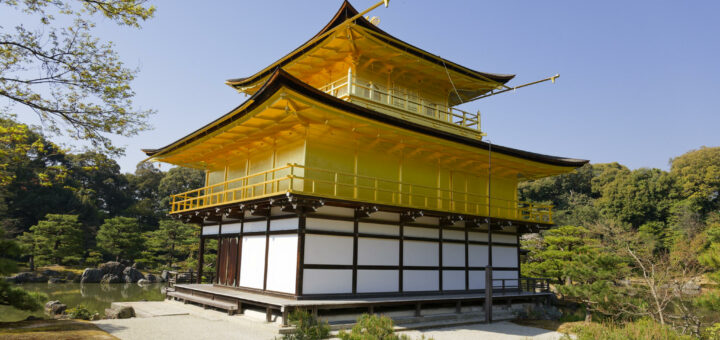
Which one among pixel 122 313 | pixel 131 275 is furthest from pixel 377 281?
pixel 131 275

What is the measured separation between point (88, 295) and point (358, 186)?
23.0 metres

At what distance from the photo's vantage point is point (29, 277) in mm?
32875

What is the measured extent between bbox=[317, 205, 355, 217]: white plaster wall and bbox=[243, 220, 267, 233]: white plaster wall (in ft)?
8.70

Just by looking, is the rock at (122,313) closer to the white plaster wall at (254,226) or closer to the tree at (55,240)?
the white plaster wall at (254,226)

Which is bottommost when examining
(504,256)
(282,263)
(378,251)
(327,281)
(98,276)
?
(98,276)

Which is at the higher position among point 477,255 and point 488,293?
point 477,255

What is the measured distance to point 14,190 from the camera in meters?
43.2

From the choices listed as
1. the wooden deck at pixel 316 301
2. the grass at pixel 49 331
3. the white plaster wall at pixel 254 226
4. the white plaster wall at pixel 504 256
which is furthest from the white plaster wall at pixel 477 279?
the grass at pixel 49 331

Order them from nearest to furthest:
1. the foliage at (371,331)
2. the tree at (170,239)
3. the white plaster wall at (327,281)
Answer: the foliage at (371,331) → the white plaster wall at (327,281) → the tree at (170,239)

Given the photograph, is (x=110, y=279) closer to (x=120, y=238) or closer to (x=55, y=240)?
(x=120, y=238)

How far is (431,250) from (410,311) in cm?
266

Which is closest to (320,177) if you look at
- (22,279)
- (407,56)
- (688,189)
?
(407,56)

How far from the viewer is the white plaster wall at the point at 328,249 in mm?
12898

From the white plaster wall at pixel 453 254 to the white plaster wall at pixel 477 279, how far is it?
2.35 ft
